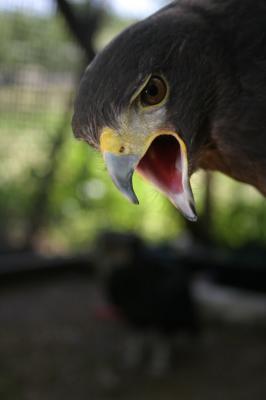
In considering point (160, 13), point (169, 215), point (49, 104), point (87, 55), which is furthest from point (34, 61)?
point (160, 13)

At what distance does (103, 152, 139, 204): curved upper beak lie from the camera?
59.3 inches

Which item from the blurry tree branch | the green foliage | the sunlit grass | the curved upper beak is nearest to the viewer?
the curved upper beak

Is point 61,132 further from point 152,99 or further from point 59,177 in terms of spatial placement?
point 152,99

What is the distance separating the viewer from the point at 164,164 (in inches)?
63.2

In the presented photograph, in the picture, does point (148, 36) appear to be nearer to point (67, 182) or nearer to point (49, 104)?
point (49, 104)

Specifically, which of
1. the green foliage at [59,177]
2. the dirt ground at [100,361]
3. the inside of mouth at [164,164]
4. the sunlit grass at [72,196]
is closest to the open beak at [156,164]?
the inside of mouth at [164,164]

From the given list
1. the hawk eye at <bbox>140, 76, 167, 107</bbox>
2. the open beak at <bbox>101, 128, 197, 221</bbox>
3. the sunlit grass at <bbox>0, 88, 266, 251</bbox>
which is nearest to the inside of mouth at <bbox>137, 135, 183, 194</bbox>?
the open beak at <bbox>101, 128, 197, 221</bbox>

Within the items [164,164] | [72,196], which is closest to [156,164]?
[164,164]

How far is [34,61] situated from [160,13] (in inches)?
128

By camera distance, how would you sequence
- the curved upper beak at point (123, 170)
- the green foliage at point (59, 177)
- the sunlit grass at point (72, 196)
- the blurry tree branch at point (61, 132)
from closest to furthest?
1. the curved upper beak at point (123, 170)
2. the blurry tree branch at point (61, 132)
3. the green foliage at point (59, 177)
4. the sunlit grass at point (72, 196)

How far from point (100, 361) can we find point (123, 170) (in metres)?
2.74

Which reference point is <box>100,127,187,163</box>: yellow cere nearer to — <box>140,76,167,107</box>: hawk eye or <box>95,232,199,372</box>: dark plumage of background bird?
<box>140,76,167,107</box>: hawk eye

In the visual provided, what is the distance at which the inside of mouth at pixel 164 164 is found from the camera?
5.19 ft

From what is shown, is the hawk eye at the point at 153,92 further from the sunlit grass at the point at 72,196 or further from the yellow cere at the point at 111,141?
the sunlit grass at the point at 72,196
